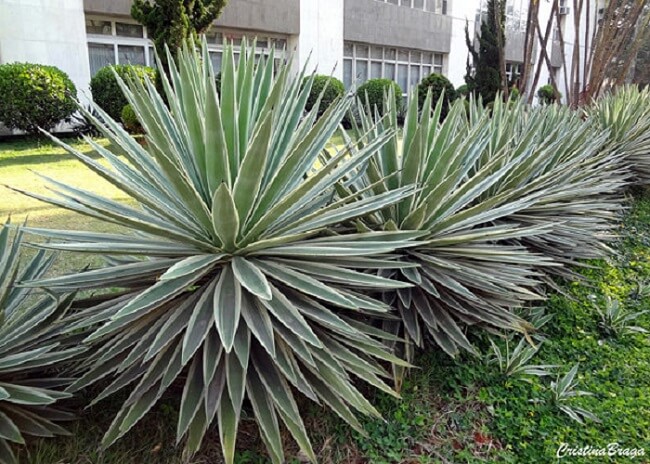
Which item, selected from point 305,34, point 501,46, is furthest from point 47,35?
point 501,46

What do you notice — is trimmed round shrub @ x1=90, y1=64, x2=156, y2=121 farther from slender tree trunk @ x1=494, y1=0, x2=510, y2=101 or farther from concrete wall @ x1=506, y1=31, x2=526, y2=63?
concrete wall @ x1=506, y1=31, x2=526, y2=63

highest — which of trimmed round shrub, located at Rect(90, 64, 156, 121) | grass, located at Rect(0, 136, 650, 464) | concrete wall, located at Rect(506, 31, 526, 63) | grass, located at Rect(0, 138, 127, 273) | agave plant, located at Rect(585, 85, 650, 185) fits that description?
concrete wall, located at Rect(506, 31, 526, 63)

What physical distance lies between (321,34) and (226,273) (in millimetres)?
17728

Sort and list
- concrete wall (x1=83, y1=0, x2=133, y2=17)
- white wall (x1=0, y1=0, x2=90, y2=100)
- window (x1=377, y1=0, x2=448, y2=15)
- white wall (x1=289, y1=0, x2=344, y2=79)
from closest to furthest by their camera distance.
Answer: white wall (x1=0, y1=0, x2=90, y2=100) < concrete wall (x1=83, y1=0, x2=133, y2=17) < white wall (x1=289, y1=0, x2=344, y2=79) < window (x1=377, y1=0, x2=448, y2=15)

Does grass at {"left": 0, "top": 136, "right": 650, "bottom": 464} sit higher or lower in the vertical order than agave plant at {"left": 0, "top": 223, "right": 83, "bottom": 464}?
lower

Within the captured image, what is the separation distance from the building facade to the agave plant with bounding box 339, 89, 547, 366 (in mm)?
3466

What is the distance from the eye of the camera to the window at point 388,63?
20297 millimetres

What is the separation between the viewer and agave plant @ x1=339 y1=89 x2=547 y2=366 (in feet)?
8.74

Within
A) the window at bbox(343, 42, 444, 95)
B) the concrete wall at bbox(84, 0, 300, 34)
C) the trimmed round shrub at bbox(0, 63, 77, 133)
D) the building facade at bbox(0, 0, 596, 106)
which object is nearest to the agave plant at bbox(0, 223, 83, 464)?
the building facade at bbox(0, 0, 596, 106)

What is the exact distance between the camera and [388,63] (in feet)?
72.0

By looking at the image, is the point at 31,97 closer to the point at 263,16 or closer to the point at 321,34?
the point at 263,16

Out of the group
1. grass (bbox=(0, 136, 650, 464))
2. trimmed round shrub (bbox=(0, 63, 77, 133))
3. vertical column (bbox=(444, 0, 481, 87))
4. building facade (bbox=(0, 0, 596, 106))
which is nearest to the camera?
grass (bbox=(0, 136, 650, 464))

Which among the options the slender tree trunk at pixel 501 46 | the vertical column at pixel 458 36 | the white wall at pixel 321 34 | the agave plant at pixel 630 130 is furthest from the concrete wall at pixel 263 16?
the agave plant at pixel 630 130

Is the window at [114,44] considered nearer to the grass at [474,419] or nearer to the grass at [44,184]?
the grass at [44,184]
